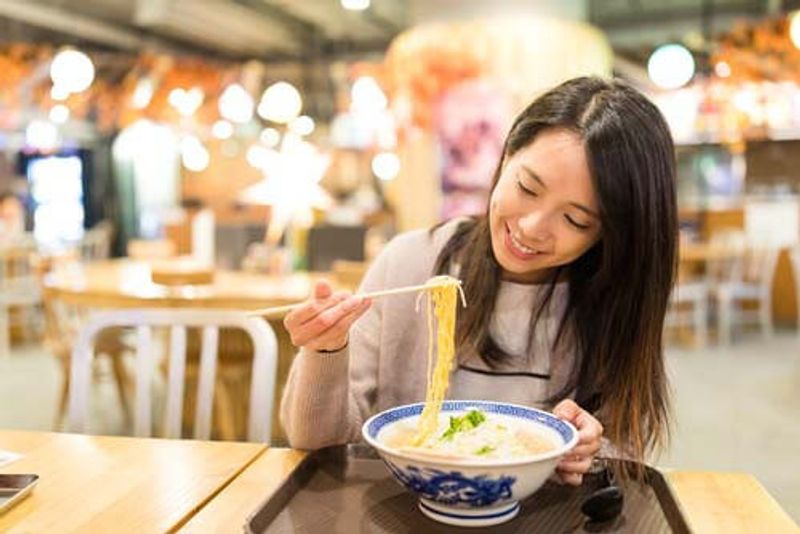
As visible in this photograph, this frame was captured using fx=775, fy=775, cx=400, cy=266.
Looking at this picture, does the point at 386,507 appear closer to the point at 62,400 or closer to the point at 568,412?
the point at 568,412

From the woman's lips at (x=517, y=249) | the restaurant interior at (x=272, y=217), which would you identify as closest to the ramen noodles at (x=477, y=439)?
the restaurant interior at (x=272, y=217)

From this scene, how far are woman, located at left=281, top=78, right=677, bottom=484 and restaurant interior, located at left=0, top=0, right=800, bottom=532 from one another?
13 cm

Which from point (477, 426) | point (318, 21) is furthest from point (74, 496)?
point (318, 21)

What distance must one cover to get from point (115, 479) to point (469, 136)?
16.2 ft

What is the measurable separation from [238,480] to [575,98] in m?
0.87

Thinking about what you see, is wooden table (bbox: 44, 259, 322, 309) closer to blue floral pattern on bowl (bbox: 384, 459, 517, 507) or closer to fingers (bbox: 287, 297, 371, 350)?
fingers (bbox: 287, 297, 371, 350)

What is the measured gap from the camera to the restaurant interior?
137cm

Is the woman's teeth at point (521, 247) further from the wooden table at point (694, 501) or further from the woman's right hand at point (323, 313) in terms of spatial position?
the wooden table at point (694, 501)

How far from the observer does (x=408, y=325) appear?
63.2 inches

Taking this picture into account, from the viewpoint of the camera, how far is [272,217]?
4.81 metres

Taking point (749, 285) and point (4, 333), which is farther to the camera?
point (749, 285)

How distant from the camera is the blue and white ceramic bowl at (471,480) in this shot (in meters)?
0.97

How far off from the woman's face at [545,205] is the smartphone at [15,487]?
0.86 meters

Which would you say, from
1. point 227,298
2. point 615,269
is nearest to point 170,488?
point 615,269
